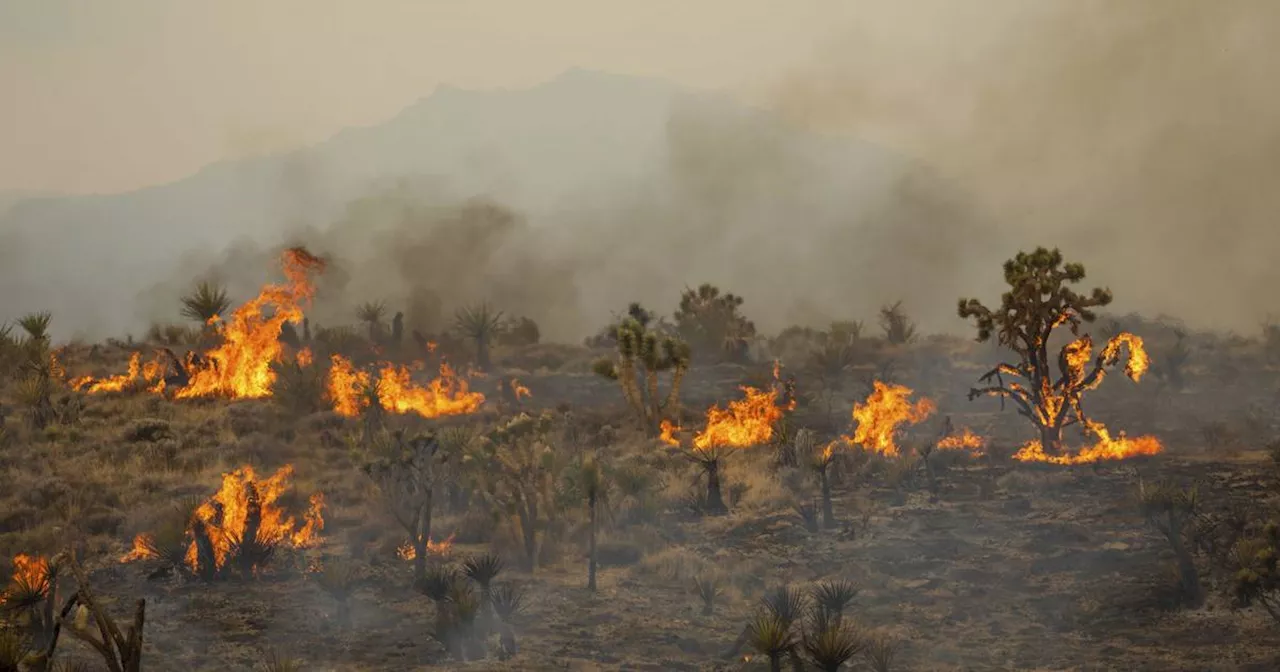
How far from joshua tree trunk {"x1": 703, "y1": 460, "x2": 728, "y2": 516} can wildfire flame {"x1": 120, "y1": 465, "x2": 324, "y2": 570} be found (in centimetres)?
796

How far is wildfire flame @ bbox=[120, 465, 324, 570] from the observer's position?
17.5 m

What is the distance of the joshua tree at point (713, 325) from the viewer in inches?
1689

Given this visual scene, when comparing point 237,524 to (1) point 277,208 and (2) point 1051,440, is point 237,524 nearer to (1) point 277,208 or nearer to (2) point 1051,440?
(2) point 1051,440

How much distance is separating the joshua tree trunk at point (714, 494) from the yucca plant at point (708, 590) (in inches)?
176

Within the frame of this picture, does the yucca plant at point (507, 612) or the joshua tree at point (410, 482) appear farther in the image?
the joshua tree at point (410, 482)

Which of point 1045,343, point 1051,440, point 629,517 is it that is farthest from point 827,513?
point 1045,343

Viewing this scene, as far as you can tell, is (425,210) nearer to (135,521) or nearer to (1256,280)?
(1256,280)

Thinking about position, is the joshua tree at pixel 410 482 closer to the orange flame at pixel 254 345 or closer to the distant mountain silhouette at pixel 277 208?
the orange flame at pixel 254 345

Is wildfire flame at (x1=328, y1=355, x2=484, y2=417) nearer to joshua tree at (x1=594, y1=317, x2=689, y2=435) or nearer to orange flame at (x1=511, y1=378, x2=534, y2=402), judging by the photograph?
orange flame at (x1=511, y1=378, x2=534, y2=402)

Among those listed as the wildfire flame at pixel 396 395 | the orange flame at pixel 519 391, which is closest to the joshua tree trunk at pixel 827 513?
the wildfire flame at pixel 396 395

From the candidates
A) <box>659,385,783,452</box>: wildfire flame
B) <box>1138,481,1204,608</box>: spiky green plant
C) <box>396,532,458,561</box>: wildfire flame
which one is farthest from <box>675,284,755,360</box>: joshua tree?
<box>1138,481,1204,608</box>: spiky green plant

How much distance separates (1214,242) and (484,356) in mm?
56887

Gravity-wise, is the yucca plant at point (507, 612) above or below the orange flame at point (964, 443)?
below

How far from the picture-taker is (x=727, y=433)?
27.9 meters
